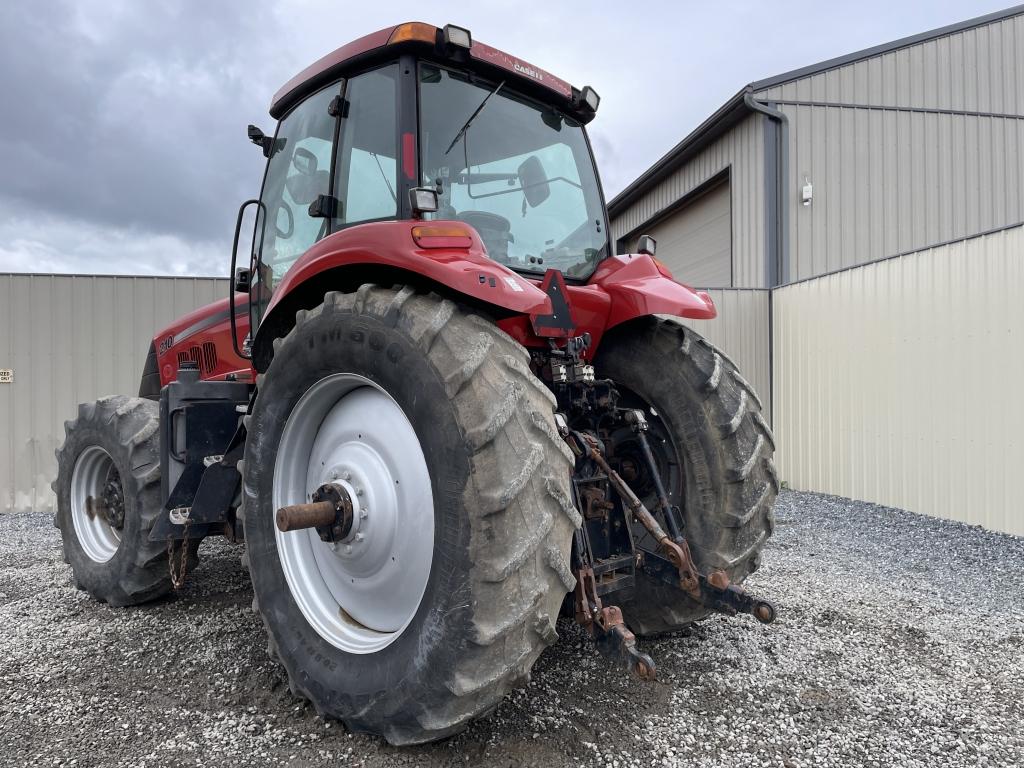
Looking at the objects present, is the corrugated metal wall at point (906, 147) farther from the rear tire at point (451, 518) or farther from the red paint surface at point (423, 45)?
the rear tire at point (451, 518)

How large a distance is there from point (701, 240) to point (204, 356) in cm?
967

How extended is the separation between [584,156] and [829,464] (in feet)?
18.2

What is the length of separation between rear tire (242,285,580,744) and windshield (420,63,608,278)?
2.34ft

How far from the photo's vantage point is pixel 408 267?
2.09 meters

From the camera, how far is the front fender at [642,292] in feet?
9.07

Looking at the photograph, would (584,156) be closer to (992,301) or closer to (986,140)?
(992,301)

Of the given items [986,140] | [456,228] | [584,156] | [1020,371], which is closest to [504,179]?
[584,156]

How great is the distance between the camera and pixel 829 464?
7.49m

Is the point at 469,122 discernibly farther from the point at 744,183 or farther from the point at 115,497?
the point at 744,183

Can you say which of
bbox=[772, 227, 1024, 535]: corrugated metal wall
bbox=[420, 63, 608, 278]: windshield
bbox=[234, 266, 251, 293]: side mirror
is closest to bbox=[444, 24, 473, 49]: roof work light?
bbox=[420, 63, 608, 278]: windshield

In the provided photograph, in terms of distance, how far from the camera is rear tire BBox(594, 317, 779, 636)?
2697 millimetres

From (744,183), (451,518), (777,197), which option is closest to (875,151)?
(777,197)

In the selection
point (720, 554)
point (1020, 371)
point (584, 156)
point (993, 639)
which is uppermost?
point (584, 156)

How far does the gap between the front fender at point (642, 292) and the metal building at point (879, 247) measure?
4088 mm
